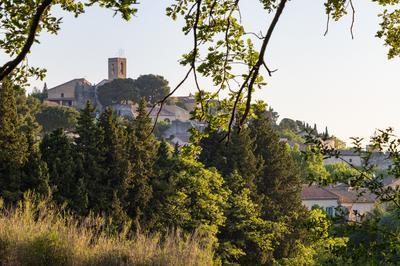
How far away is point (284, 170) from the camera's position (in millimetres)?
34156

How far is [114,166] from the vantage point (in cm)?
2747

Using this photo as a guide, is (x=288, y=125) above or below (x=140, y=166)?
above

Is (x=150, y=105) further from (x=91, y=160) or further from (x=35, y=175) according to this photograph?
(x=35, y=175)

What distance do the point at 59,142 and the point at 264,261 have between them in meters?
9.38

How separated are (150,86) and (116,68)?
4540 cm

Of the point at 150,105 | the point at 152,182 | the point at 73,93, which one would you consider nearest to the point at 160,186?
the point at 152,182

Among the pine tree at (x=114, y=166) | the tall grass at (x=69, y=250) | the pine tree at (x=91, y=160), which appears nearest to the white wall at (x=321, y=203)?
the pine tree at (x=114, y=166)

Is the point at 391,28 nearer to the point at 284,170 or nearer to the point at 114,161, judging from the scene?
the point at 114,161

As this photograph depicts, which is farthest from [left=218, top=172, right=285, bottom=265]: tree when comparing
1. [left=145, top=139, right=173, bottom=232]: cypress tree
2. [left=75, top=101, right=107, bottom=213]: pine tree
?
[left=75, top=101, right=107, bottom=213]: pine tree

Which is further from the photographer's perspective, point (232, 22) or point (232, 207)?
point (232, 207)

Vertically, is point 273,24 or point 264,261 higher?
point 273,24

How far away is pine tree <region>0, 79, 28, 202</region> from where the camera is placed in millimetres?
24297

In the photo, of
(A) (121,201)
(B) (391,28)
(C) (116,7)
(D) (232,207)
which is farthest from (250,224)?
(C) (116,7)

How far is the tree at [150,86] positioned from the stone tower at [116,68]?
43797 millimetres
